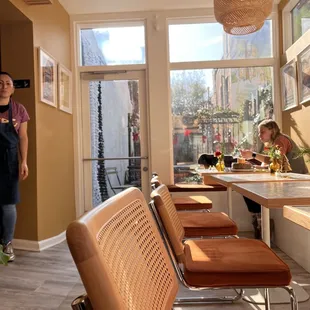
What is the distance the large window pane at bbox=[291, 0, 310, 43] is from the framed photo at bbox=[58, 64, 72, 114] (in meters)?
2.83

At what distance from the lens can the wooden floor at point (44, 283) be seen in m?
2.12

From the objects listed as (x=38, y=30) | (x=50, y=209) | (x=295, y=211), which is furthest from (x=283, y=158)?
(x=38, y=30)

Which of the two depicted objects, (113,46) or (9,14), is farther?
(113,46)

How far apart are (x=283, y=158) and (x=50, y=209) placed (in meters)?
2.41

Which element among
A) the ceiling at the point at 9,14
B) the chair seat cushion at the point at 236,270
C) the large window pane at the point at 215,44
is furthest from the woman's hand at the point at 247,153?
the ceiling at the point at 9,14

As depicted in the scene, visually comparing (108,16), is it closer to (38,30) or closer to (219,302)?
(38,30)

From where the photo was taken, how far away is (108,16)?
4488mm

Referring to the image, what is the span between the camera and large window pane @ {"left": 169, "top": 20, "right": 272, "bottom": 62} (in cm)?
450

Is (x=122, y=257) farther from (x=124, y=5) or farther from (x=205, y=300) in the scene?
(x=124, y=5)

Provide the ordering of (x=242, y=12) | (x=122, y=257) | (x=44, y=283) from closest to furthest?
(x=122, y=257) → (x=44, y=283) → (x=242, y=12)

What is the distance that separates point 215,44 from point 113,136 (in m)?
1.85

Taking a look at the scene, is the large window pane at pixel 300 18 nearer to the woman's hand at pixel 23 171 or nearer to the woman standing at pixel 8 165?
the woman standing at pixel 8 165

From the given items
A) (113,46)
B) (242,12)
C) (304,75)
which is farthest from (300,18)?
(113,46)

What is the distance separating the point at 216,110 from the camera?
180 inches
